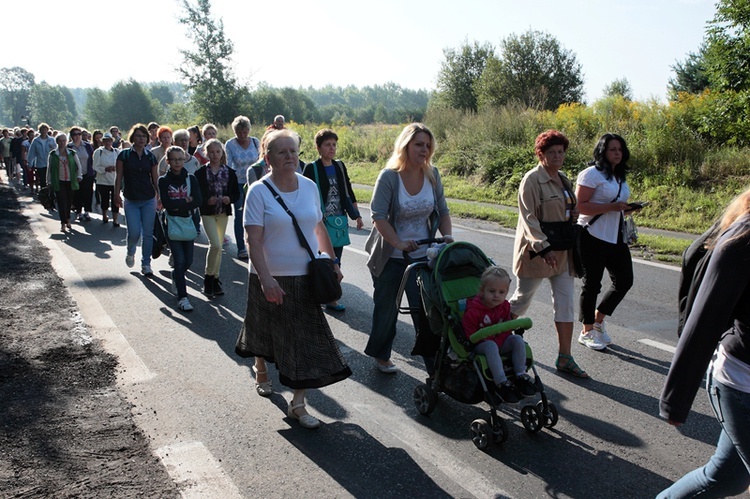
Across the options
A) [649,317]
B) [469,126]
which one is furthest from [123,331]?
[469,126]

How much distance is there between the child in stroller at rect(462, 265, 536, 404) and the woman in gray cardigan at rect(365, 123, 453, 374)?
1.86 ft

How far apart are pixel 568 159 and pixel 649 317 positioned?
36.0 feet

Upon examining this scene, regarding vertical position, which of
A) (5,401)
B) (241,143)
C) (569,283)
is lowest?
(5,401)

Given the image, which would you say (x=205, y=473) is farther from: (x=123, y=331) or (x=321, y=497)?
(x=123, y=331)

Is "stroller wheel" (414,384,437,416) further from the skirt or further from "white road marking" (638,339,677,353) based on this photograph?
"white road marking" (638,339,677,353)

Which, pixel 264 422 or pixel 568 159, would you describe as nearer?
pixel 264 422

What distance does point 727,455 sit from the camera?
262 cm

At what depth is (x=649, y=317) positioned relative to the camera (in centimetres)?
710

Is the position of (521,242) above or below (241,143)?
below

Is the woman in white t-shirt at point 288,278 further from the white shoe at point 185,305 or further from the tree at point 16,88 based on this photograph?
the tree at point 16,88

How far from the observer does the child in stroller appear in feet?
13.8

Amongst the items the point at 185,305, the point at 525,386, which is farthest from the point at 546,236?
the point at 185,305

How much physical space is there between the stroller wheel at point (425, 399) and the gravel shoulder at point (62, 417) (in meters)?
1.79

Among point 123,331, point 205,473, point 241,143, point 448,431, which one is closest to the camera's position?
point 205,473
